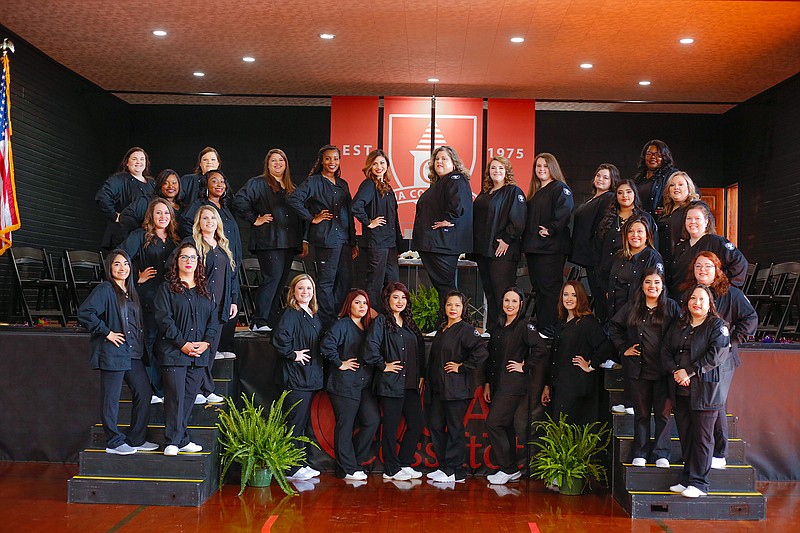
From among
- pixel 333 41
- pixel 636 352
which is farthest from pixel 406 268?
pixel 636 352

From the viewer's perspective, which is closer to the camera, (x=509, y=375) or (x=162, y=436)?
(x=162, y=436)

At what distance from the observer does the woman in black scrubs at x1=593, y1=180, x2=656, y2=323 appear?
7004 millimetres

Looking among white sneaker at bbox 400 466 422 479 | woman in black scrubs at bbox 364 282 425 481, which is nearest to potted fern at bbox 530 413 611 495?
white sneaker at bbox 400 466 422 479

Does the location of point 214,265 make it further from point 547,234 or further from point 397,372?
point 547,234

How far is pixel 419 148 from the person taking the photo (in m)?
12.4

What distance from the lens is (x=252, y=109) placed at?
1423 centimetres

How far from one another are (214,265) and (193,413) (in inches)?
47.0

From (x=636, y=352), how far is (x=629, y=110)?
8529 millimetres

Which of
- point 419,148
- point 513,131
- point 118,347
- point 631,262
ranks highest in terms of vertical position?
point 513,131

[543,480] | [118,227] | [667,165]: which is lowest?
[543,480]

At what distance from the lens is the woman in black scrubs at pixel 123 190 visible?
750cm

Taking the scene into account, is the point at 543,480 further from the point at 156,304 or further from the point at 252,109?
the point at 252,109

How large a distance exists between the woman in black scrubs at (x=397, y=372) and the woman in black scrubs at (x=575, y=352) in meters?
1.08

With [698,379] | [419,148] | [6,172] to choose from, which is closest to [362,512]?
[698,379]
